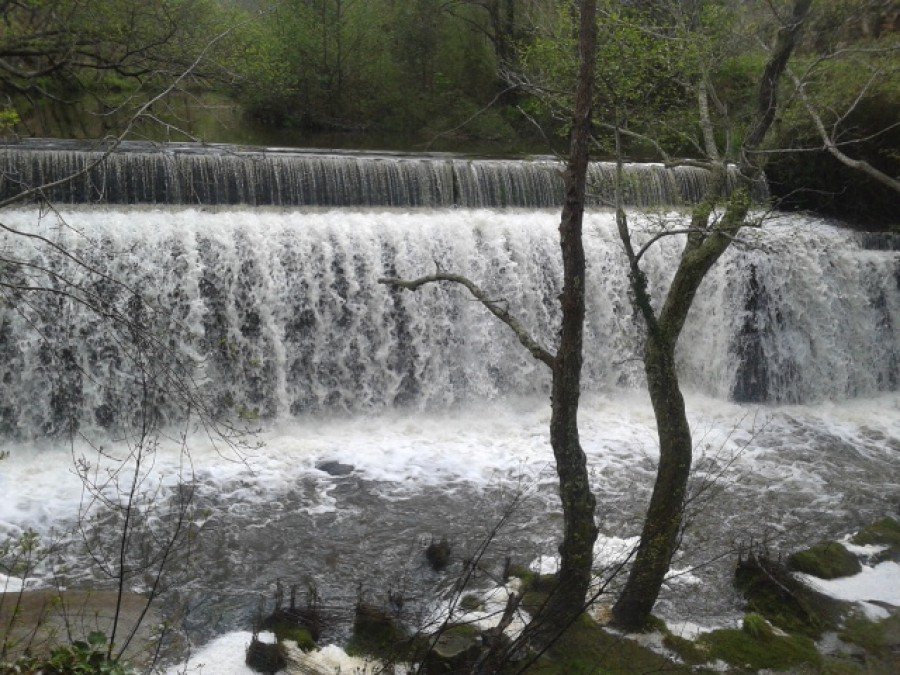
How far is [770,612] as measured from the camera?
6.51 metres

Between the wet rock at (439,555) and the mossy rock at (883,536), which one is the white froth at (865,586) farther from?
the wet rock at (439,555)

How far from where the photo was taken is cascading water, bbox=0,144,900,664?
7832mm

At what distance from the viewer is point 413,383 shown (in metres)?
10.9

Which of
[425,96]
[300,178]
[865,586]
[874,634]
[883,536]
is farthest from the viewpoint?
[425,96]

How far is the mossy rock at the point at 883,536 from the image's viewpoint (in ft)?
25.5

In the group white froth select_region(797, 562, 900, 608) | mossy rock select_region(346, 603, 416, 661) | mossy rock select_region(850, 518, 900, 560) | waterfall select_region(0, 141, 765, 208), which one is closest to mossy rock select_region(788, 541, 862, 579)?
white froth select_region(797, 562, 900, 608)

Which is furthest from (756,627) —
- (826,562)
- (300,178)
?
(300,178)

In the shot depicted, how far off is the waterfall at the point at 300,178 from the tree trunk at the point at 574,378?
5.67 metres

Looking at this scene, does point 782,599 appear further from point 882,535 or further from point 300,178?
point 300,178

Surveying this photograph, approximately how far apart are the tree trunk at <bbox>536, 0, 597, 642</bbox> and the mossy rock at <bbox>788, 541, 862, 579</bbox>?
2519mm

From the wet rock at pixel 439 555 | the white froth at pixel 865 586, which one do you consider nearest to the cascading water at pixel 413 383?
the wet rock at pixel 439 555

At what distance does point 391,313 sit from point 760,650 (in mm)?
6299

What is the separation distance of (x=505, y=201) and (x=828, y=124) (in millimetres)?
5349

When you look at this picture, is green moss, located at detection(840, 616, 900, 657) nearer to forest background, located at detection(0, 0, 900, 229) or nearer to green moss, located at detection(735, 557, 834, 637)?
green moss, located at detection(735, 557, 834, 637)
